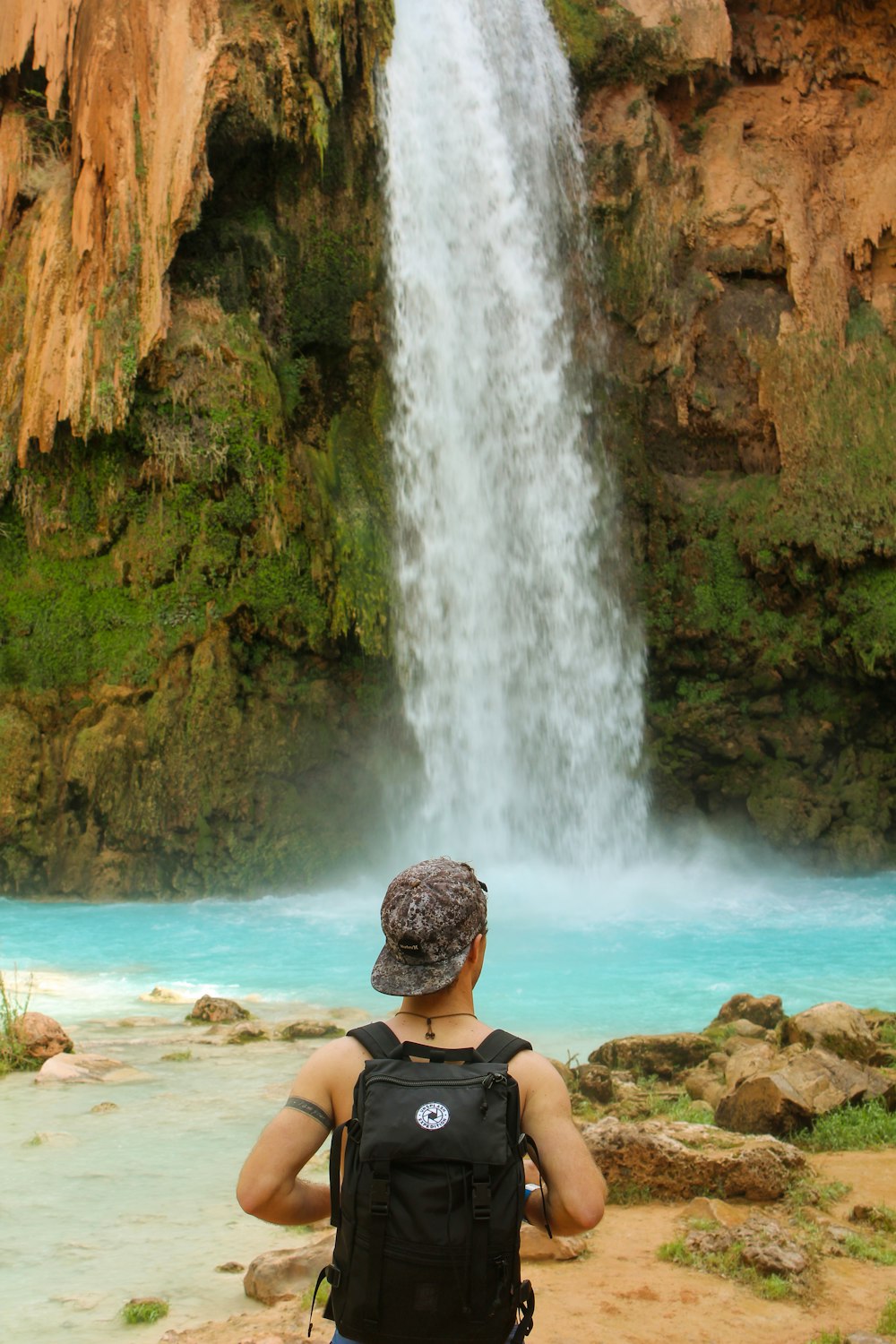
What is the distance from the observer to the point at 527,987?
8.74 m

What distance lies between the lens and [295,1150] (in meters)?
2.22

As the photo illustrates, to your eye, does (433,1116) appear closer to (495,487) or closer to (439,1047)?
(439,1047)

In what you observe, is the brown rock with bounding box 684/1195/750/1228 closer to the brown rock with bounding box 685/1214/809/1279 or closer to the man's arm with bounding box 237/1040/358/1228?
the brown rock with bounding box 685/1214/809/1279

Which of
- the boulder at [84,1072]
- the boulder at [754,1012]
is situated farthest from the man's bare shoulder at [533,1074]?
the boulder at [754,1012]

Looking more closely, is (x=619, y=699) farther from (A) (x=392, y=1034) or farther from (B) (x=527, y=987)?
(A) (x=392, y=1034)

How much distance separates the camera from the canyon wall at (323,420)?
1377 cm

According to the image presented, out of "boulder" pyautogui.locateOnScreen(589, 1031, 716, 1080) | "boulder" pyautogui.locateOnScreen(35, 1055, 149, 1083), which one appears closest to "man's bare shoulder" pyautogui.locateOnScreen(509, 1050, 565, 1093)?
"boulder" pyautogui.locateOnScreen(35, 1055, 149, 1083)

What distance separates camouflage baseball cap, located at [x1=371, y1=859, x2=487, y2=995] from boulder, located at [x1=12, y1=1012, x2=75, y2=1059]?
4380mm

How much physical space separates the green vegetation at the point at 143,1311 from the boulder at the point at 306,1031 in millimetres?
3421

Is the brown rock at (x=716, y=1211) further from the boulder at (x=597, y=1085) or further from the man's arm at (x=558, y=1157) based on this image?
the man's arm at (x=558, y=1157)

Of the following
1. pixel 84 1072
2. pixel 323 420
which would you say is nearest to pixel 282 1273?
pixel 84 1072

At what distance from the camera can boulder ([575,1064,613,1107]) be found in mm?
5645

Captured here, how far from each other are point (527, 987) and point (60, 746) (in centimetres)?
766

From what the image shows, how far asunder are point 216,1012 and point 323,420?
969 cm
